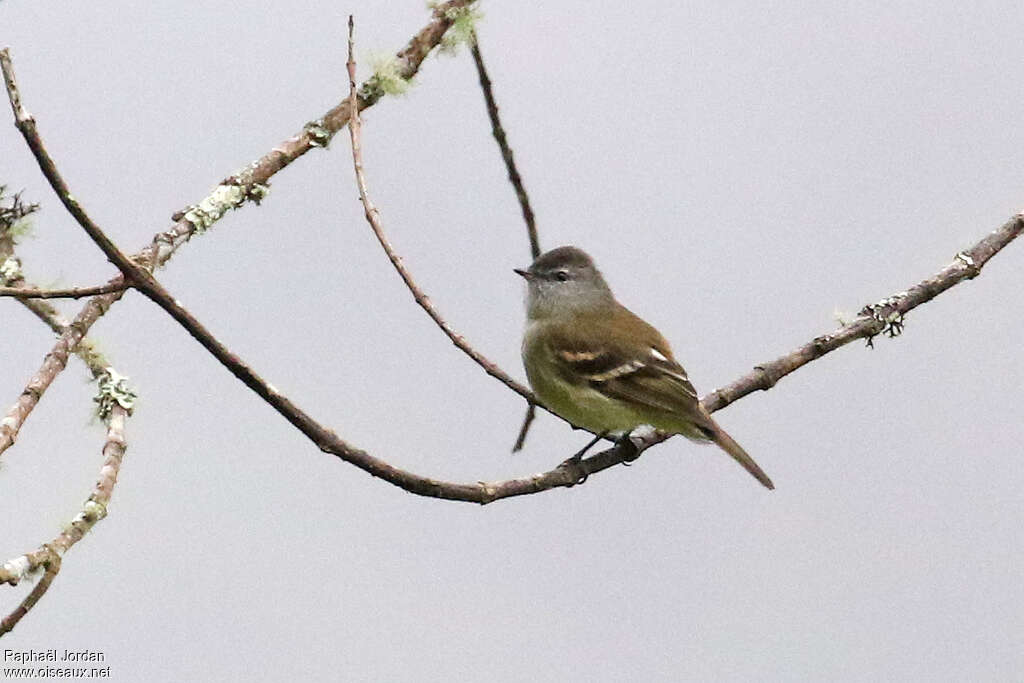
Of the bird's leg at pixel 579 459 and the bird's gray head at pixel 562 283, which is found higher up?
the bird's gray head at pixel 562 283

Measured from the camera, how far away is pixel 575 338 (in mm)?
5828

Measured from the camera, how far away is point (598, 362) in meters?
5.67

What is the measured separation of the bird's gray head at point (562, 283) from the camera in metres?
6.26

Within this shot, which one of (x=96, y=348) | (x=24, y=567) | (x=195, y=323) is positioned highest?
(x=96, y=348)

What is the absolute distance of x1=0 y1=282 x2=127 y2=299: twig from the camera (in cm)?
304

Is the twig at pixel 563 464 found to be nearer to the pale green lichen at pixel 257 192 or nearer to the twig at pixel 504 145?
the twig at pixel 504 145

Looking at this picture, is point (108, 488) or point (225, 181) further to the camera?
point (225, 181)

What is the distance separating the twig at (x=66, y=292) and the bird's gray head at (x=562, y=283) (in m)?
3.29

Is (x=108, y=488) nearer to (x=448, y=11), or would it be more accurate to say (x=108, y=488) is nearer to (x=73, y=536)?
(x=73, y=536)

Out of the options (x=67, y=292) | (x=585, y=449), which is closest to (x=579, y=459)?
(x=585, y=449)

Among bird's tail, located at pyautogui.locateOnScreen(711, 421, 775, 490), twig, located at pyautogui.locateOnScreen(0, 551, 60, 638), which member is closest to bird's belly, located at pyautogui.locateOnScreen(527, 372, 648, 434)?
bird's tail, located at pyautogui.locateOnScreen(711, 421, 775, 490)

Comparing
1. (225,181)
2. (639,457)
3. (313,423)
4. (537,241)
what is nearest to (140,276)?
(313,423)

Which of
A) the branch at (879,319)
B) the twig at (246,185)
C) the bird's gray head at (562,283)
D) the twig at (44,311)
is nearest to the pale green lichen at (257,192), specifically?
the twig at (246,185)

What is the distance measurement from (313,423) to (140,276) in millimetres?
597
